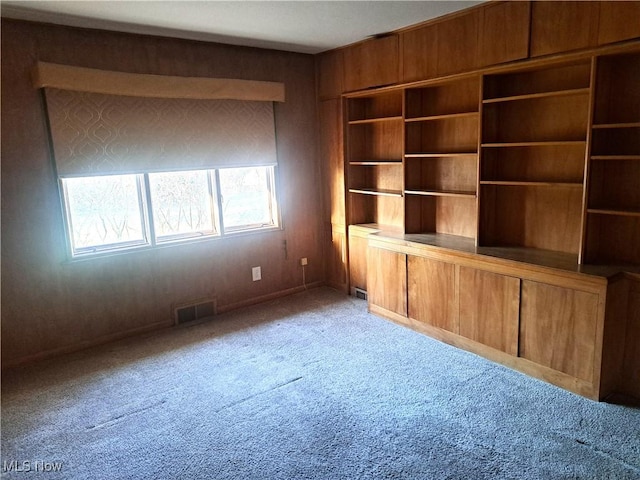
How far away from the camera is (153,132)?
12.4 feet

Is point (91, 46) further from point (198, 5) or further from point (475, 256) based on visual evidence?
point (475, 256)

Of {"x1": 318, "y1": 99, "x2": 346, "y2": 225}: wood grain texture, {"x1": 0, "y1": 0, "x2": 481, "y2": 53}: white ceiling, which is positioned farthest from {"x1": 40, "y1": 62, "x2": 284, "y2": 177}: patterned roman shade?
{"x1": 318, "y1": 99, "x2": 346, "y2": 225}: wood grain texture

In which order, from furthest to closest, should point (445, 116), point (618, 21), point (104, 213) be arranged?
point (104, 213)
point (445, 116)
point (618, 21)

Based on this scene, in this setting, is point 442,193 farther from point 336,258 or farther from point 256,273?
point 256,273

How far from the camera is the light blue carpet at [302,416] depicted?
87.8 inches

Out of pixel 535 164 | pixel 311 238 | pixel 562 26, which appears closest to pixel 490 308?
pixel 535 164

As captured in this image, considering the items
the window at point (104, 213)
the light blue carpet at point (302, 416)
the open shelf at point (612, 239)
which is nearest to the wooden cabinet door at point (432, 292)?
the light blue carpet at point (302, 416)

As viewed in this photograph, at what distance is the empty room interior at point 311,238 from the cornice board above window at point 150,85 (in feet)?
0.07

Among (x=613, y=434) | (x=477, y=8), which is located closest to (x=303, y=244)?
(x=477, y=8)

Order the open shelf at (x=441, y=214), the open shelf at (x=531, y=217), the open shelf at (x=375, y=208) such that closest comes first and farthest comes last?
the open shelf at (x=531, y=217)
the open shelf at (x=441, y=214)
the open shelf at (x=375, y=208)

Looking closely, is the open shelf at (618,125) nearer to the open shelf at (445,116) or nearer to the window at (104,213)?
the open shelf at (445,116)

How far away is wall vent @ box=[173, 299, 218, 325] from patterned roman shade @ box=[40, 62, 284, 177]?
4.21 feet

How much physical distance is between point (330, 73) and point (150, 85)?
181 cm

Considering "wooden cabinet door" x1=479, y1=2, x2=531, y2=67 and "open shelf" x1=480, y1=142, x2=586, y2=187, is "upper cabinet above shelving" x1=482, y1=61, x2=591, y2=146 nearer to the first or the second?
"open shelf" x1=480, y1=142, x2=586, y2=187
